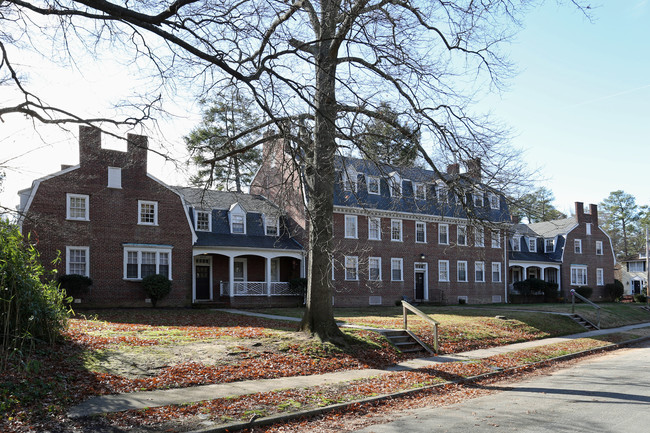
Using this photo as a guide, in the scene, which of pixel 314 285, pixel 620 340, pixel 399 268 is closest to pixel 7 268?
pixel 314 285

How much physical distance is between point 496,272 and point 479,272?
233 centimetres

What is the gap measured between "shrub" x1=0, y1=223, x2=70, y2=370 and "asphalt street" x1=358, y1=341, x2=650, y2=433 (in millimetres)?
6611

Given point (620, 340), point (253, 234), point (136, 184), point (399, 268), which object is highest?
point (136, 184)

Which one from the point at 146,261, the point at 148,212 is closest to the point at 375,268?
the point at 146,261

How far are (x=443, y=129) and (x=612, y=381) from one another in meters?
7.04

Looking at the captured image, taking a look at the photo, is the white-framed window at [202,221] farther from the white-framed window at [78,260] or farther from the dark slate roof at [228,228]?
the white-framed window at [78,260]

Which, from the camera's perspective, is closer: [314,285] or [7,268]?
[7,268]

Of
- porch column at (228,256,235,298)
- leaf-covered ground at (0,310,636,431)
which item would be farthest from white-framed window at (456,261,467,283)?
leaf-covered ground at (0,310,636,431)

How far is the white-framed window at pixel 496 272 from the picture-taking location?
4244 cm

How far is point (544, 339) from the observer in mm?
20922

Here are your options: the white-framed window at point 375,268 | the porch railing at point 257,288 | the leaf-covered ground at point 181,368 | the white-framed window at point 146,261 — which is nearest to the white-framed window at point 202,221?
the porch railing at point 257,288

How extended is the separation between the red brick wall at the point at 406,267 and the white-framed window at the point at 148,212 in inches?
410

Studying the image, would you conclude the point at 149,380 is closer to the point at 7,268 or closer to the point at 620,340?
the point at 7,268

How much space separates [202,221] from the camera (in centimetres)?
3148
